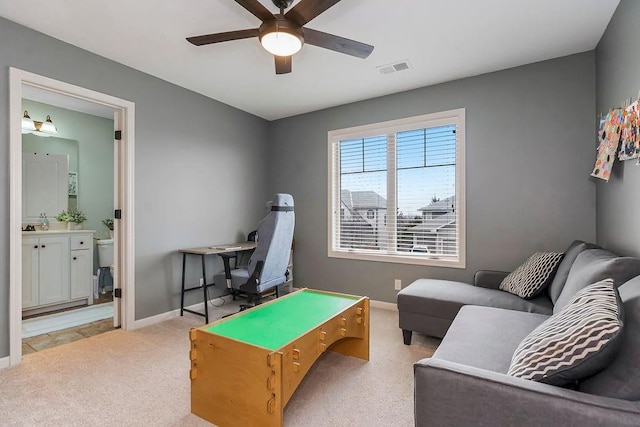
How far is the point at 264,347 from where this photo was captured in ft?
5.16

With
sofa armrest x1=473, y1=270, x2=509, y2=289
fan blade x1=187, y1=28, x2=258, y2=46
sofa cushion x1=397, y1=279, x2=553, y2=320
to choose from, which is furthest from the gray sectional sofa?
fan blade x1=187, y1=28, x2=258, y2=46

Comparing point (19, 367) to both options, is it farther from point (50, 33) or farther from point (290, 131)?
point (290, 131)

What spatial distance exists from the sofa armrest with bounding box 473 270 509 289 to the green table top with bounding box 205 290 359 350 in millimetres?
1263

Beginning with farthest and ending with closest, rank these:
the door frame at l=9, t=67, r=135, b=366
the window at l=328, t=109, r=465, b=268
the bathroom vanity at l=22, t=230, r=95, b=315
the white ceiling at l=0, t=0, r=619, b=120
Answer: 1. the bathroom vanity at l=22, t=230, r=95, b=315
2. the window at l=328, t=109, r=465, b=268
3. the door frame at l=9, t=67, r=135, b=366
4. the white ceiling at l=0, t=0, r=619, b=120

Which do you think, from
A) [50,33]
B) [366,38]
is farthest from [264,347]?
[50,33]

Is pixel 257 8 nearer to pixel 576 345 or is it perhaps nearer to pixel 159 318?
pixel 576 345

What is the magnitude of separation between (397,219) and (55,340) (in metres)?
3.57

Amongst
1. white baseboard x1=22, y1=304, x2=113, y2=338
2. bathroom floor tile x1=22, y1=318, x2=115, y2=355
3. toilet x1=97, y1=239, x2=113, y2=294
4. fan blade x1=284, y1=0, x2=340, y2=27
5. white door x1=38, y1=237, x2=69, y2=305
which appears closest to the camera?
fan blade x1=284, y1=0, x2=340, y2=27

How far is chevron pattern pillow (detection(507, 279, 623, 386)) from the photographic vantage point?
0.97m

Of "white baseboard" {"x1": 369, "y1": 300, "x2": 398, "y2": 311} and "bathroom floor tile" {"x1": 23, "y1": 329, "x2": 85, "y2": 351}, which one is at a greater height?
"white baseboard" {"x1": 369, "y1": 300, "x2": 398, "y2": 311}

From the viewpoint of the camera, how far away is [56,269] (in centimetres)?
368

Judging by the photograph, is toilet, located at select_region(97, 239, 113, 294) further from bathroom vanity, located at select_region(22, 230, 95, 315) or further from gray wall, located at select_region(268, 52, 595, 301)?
gray wall, located at select_region(268, 52, 595, 301)

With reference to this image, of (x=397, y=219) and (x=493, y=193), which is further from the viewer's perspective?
(x=397, y=219)

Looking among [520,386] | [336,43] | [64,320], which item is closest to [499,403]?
[520,386]
